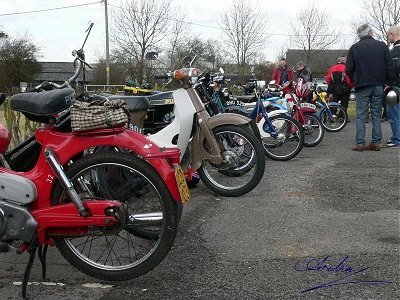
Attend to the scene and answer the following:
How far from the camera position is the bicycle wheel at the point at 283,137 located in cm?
718

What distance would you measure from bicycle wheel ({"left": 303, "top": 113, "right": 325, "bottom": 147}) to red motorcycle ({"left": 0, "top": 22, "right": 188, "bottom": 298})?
6023mm

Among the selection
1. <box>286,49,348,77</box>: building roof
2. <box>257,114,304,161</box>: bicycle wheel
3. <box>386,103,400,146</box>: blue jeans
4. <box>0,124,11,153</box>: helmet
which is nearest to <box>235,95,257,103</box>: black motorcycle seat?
<box>257,114,304,161</box>: bicycle wheel

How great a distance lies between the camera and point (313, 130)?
29.1ft

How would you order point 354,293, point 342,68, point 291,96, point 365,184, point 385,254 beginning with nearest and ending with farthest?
point 354,293, point 385,254, point 365,184, point 291,96, point 342,68

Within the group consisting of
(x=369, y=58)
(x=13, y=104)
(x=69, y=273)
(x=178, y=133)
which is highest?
(x=369, y=58)

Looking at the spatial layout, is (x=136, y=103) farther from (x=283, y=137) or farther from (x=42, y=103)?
(x=283, y=137)

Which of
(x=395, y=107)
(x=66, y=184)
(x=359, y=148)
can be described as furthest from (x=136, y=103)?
(x=395, y=107)

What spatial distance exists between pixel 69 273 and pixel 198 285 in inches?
34.2

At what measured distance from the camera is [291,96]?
27.7ft

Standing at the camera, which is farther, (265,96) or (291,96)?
(291,96)

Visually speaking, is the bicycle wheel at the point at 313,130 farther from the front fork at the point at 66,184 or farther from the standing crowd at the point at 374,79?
the front fork at the point at 66,184

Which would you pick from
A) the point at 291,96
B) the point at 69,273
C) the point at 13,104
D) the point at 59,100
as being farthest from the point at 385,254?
the point at 291,96

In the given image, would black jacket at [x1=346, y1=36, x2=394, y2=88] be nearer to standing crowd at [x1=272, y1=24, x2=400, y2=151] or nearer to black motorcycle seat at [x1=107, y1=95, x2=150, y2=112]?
standing crowd at [x1=272, y1=24, x2=400, y2=151]

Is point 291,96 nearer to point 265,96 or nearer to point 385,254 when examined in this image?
point 265,96
